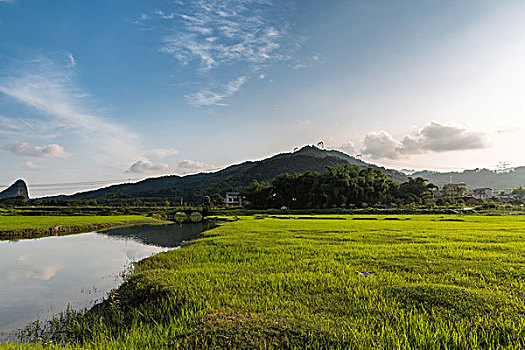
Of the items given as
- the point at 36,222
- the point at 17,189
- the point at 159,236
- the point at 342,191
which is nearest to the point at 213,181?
the point at 342,191

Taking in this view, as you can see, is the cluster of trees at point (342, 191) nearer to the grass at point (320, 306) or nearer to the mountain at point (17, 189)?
the grass at point (320, 306)

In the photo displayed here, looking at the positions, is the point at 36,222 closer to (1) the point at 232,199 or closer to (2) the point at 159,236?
(2) the point at 159,236

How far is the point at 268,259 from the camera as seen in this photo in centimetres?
902

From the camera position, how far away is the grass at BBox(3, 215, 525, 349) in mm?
3846

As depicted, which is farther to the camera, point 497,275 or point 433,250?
point 433,250

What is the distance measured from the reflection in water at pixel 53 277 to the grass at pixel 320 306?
1.27m

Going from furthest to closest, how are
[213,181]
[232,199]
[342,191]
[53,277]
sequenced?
[213,181], [232,199], [342,191], [53,277]

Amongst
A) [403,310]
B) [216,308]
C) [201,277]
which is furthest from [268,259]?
[403,310]

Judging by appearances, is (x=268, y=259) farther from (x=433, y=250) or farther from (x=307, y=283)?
(x=433, y=250)

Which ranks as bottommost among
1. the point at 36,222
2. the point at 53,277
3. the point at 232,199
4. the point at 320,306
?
the point at 53,277

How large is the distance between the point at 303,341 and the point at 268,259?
17.3 ft

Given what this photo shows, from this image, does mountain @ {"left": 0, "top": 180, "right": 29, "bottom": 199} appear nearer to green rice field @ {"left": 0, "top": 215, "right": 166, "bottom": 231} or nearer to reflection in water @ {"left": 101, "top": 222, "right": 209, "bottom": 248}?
green rice field @ {"left": 0, "top": 215, "right": 166, "bottom": 231}

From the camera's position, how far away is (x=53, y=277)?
10539 millimetres

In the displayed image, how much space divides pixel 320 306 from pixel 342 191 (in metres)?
52.7
